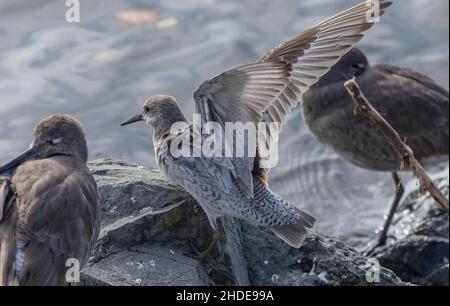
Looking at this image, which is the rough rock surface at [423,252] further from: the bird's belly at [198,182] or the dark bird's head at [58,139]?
the dark bird's head at [58,139]

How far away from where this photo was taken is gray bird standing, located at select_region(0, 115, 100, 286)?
4602 millimetres

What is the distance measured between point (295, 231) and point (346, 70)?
3709 millimetres

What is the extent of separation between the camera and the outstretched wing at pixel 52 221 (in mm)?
4621

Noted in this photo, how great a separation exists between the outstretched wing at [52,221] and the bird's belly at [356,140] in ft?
12.3

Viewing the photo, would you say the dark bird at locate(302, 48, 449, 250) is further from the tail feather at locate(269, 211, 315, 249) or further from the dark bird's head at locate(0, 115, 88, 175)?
the dark bird's head at locate(0, 115, 88, 175)

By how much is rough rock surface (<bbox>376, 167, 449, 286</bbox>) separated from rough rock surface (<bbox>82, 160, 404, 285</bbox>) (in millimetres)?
1435

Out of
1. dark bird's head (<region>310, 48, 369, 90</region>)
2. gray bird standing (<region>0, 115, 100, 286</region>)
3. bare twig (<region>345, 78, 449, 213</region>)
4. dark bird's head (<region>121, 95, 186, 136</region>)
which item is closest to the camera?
bare twig (<region>345, 78, 449, 213</region>)

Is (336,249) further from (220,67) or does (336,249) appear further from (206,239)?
(220,67)

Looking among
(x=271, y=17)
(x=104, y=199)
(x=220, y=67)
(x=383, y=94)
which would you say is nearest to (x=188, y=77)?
(x=220, y=67)

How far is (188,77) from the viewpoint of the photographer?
32.5 feet

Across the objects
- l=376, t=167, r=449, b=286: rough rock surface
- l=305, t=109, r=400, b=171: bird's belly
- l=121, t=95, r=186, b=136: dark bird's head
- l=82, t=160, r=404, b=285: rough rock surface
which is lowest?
l=376, t=167, r=449, b=286: rough rock surface

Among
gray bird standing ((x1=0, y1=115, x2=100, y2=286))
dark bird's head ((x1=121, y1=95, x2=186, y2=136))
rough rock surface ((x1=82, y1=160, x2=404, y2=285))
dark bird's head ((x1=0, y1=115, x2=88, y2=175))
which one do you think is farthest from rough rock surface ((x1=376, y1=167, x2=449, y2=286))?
gray bird standing ((x1=0, y1=115, x2=100, y2=286))

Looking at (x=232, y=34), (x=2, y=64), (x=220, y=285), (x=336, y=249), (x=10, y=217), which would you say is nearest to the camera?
(x=10, y=217)

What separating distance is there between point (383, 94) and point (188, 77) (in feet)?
7.53
